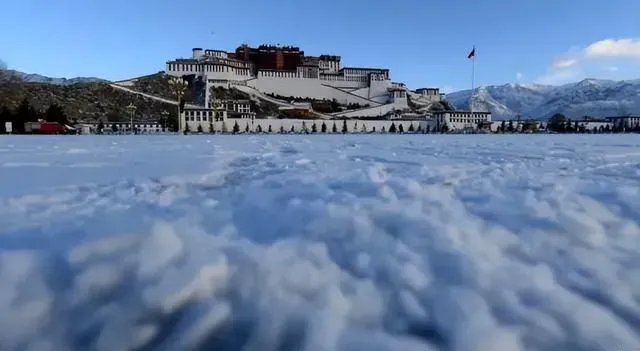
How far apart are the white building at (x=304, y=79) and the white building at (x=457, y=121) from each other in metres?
10.2

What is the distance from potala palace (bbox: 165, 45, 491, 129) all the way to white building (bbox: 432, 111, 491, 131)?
0.16 meters

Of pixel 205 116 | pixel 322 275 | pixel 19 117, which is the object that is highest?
pixel 205 116

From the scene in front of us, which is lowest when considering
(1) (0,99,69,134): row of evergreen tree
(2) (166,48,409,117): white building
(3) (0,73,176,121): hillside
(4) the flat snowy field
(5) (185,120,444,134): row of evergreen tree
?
(4) the flat snowy field

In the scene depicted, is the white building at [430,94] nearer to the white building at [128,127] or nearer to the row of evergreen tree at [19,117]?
the white building at [128,127]

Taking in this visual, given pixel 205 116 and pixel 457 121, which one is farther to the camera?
pixel 457 121

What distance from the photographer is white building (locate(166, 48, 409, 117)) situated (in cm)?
8188

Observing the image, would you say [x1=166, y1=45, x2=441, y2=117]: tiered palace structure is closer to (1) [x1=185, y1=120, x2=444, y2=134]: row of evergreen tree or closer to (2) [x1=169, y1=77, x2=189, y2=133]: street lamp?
(2) [x1=169, y1=77, x2=189, y2=133]: street lamp

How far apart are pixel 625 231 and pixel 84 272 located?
2682 mm

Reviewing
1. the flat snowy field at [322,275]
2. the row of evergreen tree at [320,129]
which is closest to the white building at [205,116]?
the row of evergreen tree at [320,129]

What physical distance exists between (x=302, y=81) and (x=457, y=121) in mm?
27567

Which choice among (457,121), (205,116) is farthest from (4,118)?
(457,121)

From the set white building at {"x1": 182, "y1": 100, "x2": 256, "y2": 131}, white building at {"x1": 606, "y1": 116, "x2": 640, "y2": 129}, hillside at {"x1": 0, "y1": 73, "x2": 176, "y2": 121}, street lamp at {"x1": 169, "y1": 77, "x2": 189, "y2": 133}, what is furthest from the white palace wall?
white building at {"x1": 606, "y1": 116, "x2": 640, "y2": 129}

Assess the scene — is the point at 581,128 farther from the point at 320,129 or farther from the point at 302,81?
the point at 302,81

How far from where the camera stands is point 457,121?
249 ft
